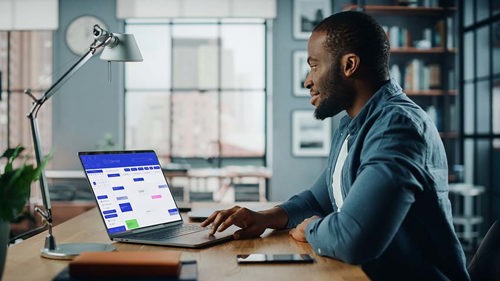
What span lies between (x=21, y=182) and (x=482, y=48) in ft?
17.4

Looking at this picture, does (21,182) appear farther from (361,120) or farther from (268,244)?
(361,120)

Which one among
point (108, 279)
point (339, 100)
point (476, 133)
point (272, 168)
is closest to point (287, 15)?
point (272, 168)

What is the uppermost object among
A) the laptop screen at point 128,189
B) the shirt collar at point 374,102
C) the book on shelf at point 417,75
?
the book on shelf at point 417,75

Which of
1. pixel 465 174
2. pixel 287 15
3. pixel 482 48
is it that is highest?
pixel 287 15

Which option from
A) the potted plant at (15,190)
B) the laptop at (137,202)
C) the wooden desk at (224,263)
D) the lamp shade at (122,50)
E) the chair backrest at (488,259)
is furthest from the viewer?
the lamp shade at (122,50)

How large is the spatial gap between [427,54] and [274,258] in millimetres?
5442

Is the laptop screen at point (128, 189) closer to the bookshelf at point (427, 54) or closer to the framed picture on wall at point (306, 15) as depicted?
the bookshelf at point (427, 54)

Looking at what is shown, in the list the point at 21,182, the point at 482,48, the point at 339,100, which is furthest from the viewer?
the point at 482,48

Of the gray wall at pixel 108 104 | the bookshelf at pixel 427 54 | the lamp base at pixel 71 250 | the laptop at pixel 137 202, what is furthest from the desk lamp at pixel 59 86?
the gray wall at pixel 108 104

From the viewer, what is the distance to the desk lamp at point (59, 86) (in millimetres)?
1340

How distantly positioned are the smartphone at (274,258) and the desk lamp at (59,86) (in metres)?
0.33

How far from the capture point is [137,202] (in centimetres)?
165

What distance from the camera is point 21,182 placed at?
0.92 meters

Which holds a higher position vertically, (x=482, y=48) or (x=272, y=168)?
(x=482, y=48)
